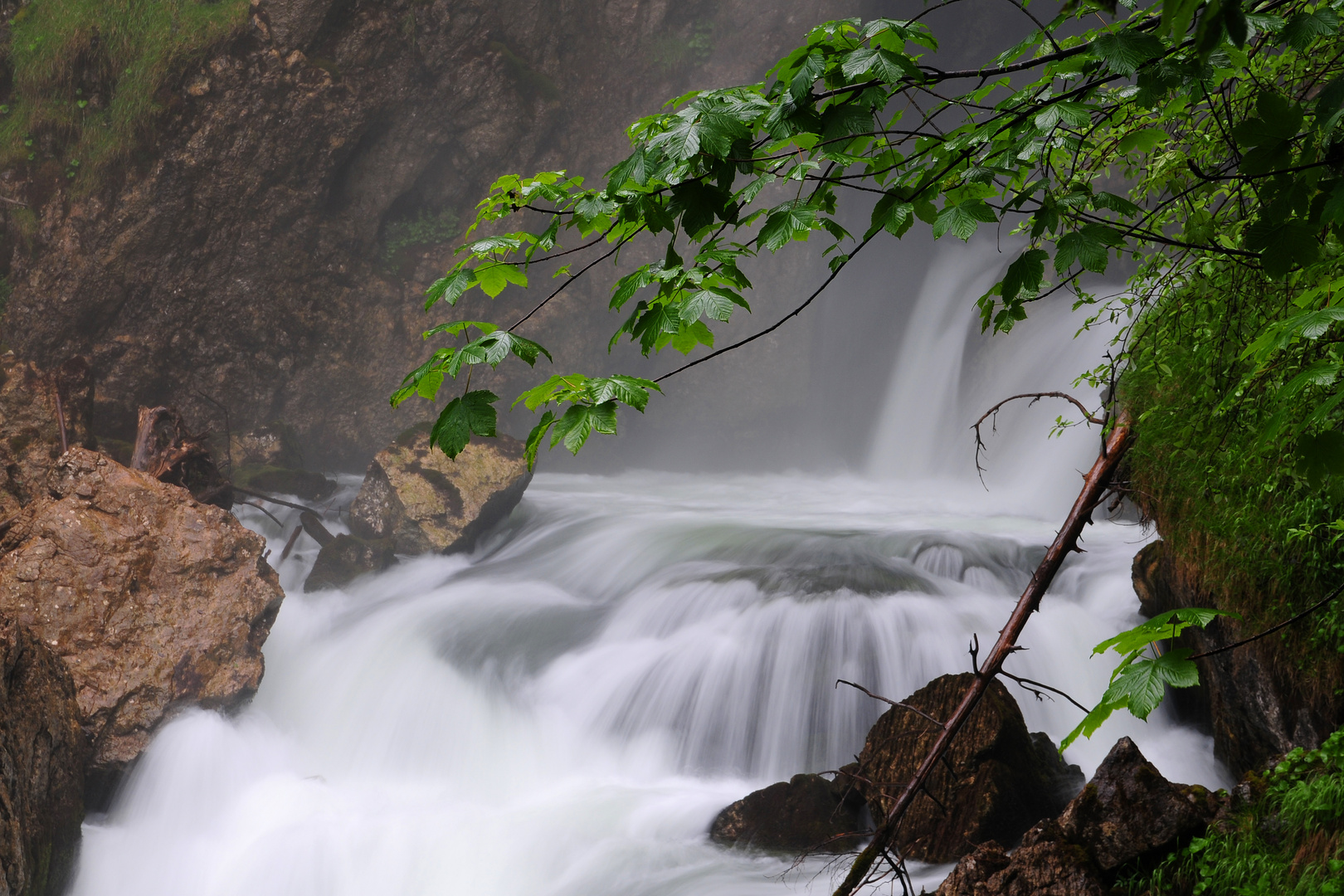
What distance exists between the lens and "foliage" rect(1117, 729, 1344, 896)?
216cm

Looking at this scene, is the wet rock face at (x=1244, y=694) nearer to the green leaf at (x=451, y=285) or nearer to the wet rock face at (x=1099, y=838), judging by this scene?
the wet rock face at (x=1099, y=838)

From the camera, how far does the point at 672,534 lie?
8.83m

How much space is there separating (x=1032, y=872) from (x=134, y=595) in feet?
18.9

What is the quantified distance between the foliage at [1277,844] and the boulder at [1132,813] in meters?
0.06

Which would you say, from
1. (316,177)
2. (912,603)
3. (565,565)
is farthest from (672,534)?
(316,177)

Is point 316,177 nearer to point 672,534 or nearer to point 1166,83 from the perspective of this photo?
point 672,534

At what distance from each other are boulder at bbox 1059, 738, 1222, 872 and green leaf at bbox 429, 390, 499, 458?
2368 mm

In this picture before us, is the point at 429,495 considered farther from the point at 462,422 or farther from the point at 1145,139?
the point at 1145,139

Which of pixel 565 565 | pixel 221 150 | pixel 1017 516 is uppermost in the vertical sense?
pixel 221 150

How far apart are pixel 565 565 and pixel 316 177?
6898mm

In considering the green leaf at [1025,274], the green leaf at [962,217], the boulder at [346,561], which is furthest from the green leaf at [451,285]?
the boulder at [346,561]

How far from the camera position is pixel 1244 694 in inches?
133

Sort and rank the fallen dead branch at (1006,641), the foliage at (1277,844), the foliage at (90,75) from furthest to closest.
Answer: the foliage at (90,75)
the foliage at (1277,844)
the fallen dead branch at (1006,641)

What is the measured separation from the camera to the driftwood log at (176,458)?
274 inches
